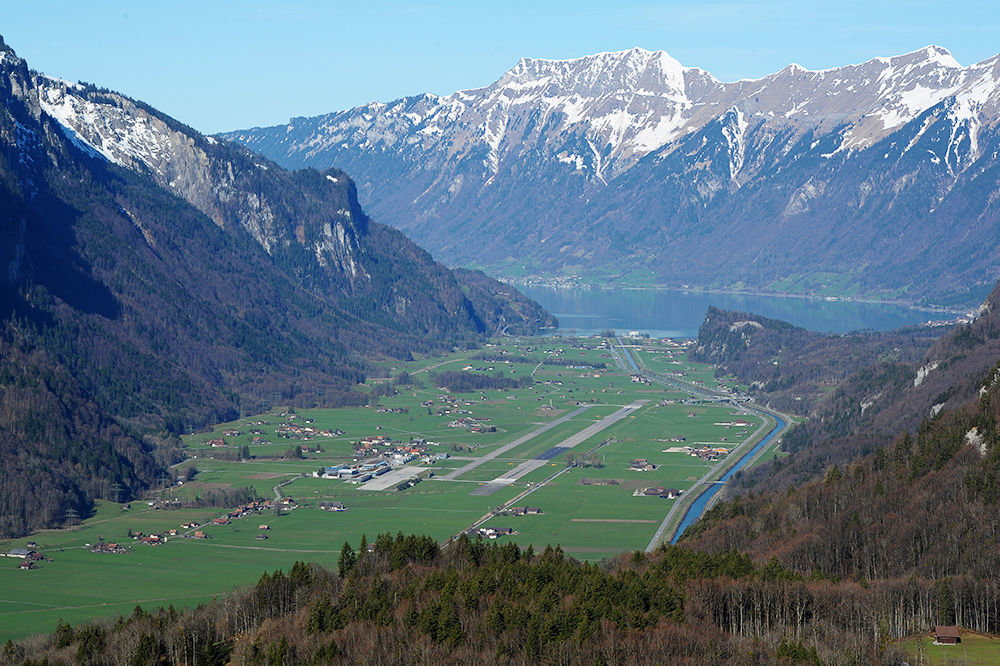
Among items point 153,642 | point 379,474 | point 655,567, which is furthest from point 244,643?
point 379,474

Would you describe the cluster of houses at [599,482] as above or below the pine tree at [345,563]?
above

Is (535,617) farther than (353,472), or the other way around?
(353,472)

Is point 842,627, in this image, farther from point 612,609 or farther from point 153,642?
point 153,642

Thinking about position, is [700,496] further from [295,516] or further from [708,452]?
[295,516]

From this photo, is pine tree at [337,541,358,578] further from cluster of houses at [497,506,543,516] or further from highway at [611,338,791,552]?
cluster of houses at [497,506,543,516]

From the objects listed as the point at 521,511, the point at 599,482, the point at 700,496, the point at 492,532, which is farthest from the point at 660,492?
the point at 492,532

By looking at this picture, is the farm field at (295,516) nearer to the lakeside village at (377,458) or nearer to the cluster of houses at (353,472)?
the lakeside village at (377,458)

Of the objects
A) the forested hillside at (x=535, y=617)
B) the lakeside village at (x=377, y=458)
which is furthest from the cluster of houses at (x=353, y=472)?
the forested hillside at (x=535, y=617)

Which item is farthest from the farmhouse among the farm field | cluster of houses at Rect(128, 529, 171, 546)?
cluster of houses at Rect(128, 529, 171, 546)
